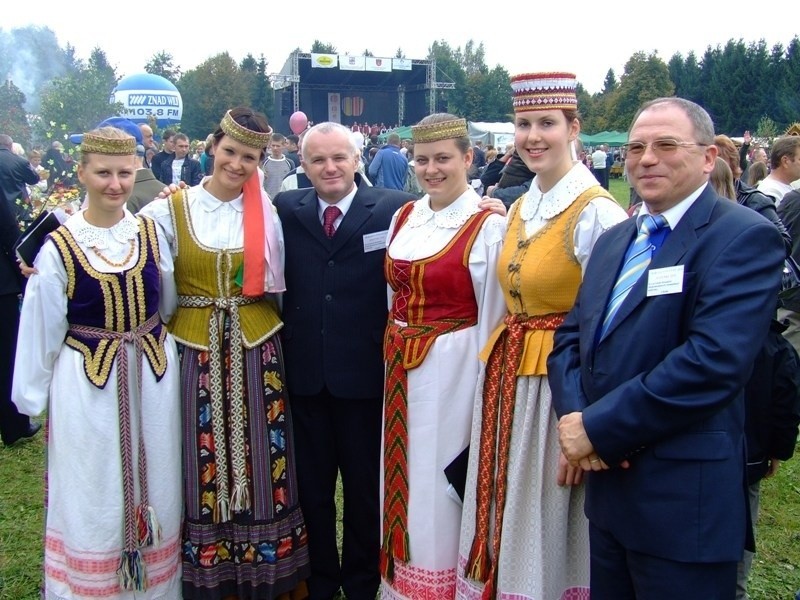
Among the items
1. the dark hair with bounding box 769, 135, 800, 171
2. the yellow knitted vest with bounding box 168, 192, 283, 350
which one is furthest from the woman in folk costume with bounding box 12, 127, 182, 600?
the dark hair with bounding box 769, 135, 800, 171

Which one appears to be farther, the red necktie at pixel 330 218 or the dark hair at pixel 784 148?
the dark hair at pixel 784 148

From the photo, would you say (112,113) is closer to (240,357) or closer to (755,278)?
(240,357)

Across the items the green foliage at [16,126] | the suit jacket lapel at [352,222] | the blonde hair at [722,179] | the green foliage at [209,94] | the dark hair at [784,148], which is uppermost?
the green foliage at [209,94]

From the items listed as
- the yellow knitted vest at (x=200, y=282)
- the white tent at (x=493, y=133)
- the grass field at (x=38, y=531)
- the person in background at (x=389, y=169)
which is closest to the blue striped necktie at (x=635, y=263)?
the yellow knitted vest at (x=200, y=282)

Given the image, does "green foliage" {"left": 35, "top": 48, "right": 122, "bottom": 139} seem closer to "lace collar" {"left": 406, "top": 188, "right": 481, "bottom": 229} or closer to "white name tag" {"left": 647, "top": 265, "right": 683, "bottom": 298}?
"lace collar" {"left": 406, "top": 188, "right": 481, "bottom": 229}

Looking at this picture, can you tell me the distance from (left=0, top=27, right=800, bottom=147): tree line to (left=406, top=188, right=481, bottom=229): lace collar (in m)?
23.4

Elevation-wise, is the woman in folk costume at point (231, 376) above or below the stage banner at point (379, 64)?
below

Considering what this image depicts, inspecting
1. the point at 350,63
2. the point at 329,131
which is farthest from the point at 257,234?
the point at 350,63

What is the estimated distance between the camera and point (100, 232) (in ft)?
9.18

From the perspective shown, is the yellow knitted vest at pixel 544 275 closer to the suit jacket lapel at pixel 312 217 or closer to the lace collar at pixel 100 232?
the suit jacket lapel at pixel 312 217

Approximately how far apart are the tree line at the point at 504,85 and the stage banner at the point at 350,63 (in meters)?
4.84

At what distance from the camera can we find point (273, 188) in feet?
28.4

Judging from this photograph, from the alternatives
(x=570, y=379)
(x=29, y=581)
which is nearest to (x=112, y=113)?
(x=29, y=581)

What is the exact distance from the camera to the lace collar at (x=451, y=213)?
2.82m
